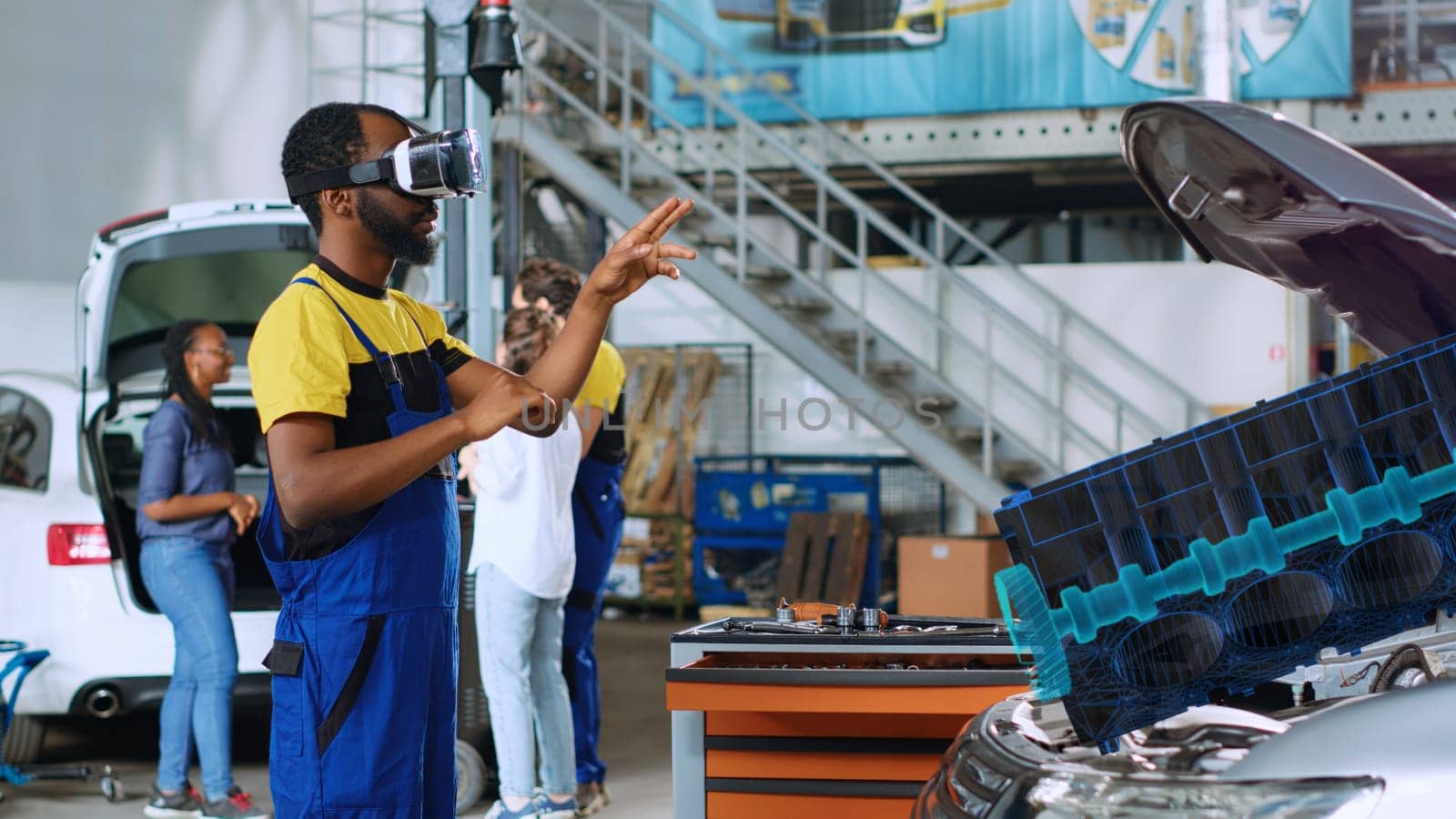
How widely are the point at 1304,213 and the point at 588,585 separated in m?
3.23

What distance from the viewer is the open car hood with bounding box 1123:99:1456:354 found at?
1955 millimetres

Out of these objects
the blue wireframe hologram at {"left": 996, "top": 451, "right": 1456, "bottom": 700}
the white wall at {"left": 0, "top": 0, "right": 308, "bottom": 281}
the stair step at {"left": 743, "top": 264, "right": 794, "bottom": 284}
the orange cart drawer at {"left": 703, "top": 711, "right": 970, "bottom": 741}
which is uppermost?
the white wall at {"left": 0, "top": 0, "right": 308, "bottom": 281}

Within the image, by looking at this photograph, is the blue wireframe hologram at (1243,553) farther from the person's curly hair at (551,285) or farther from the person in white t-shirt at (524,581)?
the person's curly hair at (551,285)

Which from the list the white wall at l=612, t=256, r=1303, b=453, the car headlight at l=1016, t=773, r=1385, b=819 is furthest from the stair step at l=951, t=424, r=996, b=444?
the car headlight at l=1016, t=773, r=1385, b=819

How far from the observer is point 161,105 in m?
8.48

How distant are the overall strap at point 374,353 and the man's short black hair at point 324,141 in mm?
126

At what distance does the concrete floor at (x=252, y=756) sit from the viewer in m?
4.95

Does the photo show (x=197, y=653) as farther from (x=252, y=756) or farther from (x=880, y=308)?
(x=880, y=308)

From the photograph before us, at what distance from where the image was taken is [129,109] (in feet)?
27.2

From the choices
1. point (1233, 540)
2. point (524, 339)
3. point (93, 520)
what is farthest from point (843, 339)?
point (1233, 540)

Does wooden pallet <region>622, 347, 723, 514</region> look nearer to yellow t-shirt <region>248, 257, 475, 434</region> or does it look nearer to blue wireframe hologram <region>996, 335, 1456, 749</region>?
yellow t-shirt <region>248, 257, 475, 434</region>

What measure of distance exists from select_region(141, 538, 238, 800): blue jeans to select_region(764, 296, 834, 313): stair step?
4.64 m

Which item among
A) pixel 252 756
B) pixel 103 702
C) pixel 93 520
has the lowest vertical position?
pixel 252 756

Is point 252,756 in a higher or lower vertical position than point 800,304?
lower
